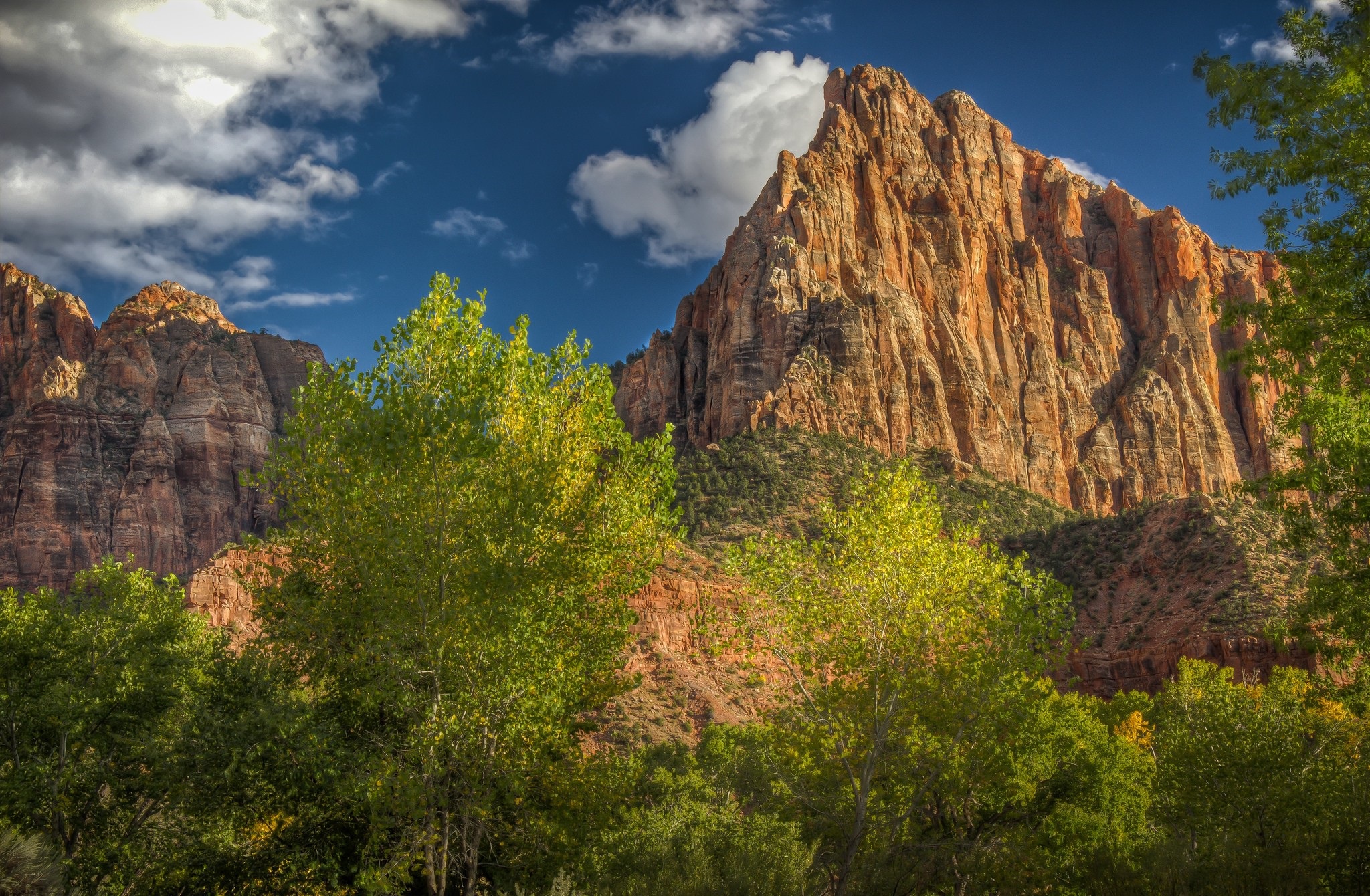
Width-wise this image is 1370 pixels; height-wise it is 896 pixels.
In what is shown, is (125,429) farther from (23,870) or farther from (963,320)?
(23,870)

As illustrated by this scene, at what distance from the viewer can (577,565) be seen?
1380cm

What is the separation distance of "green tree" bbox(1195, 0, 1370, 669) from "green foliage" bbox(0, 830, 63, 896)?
47.7 ft

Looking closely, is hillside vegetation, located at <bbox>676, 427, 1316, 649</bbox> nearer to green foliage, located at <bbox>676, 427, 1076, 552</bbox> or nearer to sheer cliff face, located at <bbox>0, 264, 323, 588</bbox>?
green foliage, located at <bbox>676, 427, 1076, 552</bbox>

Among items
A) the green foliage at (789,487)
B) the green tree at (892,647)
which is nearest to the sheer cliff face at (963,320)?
the green foliage at (789,487)

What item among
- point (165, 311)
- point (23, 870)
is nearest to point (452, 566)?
point (23, 870)

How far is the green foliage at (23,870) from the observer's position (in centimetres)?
880

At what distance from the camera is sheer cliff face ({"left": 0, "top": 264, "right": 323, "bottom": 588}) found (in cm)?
11600

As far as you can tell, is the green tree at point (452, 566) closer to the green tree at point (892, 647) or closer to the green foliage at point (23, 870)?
the green tree at point (892, 647)

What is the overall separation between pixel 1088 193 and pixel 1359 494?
554 ft

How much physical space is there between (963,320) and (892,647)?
118 m

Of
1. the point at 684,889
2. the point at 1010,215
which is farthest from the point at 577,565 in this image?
the point at 1010,215

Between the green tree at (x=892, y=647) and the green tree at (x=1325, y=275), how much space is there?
3812 millimetres

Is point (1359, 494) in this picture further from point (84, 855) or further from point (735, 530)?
point (735, 530)

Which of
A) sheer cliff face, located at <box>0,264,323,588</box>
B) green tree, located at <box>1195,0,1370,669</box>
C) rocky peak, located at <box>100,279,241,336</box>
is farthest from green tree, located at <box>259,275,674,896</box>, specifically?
rocky peak, located at <box>100,279,241,336</box>
